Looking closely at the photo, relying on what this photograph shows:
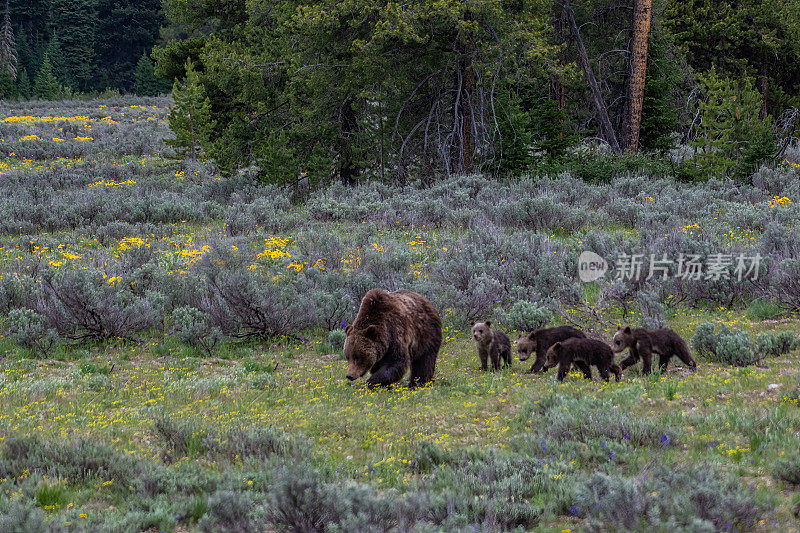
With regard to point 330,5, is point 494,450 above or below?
below

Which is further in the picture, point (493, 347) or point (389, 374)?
point (493, 347)

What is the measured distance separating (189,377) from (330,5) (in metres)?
14.6

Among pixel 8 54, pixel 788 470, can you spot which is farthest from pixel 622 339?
pixel 8 54

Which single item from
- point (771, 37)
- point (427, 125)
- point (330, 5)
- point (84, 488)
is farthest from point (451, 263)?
point (771, 37)

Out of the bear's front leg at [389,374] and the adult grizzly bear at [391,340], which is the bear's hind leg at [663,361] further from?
the bear's front leg at [389,374]

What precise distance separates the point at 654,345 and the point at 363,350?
11.4 ft

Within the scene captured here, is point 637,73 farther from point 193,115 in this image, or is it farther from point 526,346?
point 526,346

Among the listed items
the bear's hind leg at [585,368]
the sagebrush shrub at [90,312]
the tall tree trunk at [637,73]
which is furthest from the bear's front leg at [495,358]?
the tall tree trunk at [637,73]

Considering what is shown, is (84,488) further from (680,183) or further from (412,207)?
(680,183)

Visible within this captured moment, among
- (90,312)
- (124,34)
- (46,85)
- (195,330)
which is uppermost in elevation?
(124,34)

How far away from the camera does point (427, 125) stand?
21625 millimetres

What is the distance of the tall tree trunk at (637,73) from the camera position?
23.2 meters

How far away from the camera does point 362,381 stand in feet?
28.3

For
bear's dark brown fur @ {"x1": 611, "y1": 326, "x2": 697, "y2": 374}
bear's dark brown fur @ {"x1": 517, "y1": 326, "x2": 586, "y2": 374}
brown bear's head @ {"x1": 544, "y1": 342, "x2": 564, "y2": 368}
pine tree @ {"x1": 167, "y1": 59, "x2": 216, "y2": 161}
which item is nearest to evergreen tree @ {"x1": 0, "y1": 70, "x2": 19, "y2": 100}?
pine tree @ {"x1": 167, "y1": 59, "x2": 216, "y2": 161}
